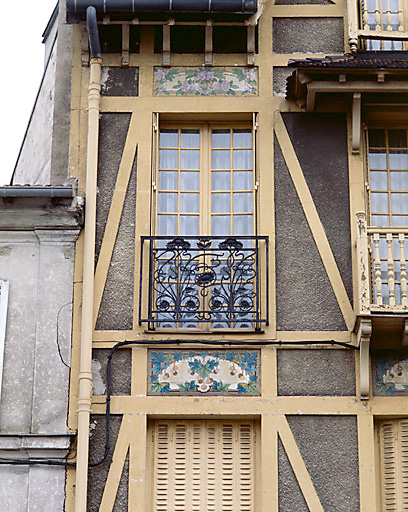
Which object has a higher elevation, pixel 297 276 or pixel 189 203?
pixel 189 203

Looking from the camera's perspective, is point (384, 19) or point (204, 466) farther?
point (384, 19)

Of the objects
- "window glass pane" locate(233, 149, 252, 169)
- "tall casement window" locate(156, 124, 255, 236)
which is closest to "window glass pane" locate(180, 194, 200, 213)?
"tall casement window" locate(156, 124, 255, 236)

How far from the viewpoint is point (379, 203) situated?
13789mm

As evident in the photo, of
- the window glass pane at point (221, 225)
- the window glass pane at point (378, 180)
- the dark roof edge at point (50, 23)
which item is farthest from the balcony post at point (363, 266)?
the dark roof edge at point (50, 23)

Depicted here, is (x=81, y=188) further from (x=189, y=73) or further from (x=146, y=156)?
(x=189, y=73)

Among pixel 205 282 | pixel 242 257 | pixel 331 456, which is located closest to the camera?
pixel 331 456

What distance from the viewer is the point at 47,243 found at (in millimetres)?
13391

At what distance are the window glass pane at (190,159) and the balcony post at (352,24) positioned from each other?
78.8 inches

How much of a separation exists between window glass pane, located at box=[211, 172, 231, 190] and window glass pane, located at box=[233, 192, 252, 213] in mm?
158

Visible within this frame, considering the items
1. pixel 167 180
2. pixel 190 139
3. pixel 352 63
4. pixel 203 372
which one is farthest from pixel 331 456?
pixel 352 63

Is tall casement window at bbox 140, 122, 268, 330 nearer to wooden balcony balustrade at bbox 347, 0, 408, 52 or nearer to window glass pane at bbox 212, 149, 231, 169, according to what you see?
window glass pane at bbox 212, 149, 231, 169

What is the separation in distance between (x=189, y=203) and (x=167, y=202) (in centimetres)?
23

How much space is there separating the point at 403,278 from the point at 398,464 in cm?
181

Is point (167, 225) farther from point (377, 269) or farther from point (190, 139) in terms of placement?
point (377, 269)
